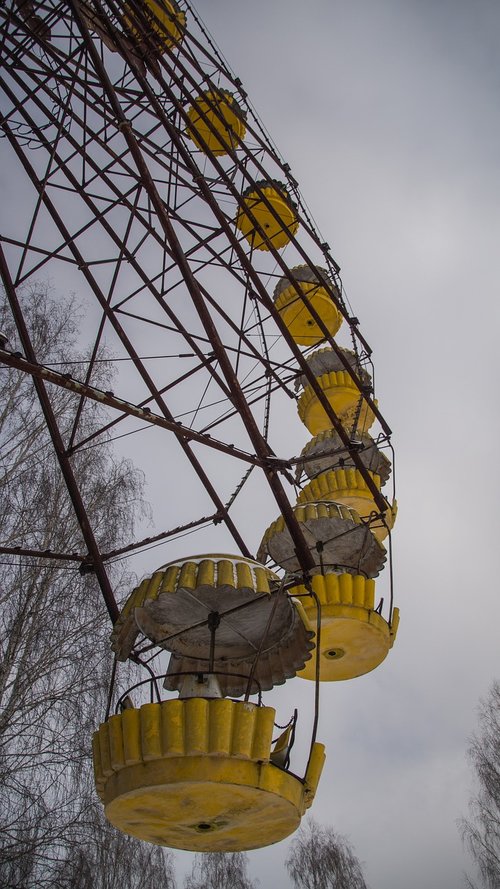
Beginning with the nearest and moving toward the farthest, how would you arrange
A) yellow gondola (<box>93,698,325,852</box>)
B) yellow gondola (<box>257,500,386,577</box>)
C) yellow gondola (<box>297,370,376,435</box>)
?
yellow gondola (<box>93,698,325,852</box>)
yellow gondola (<box>257,500,386,577</box>)
yellow gondola (<box>297,370,376,435</box>)

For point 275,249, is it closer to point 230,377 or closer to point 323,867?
point 230,377

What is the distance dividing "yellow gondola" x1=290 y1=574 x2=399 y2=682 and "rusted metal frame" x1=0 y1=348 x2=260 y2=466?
222cm

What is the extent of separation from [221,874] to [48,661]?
24.2 m

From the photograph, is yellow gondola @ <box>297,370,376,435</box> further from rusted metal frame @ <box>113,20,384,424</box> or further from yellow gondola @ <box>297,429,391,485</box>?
rusted metal frame @ <box>113,20,384,424</box>

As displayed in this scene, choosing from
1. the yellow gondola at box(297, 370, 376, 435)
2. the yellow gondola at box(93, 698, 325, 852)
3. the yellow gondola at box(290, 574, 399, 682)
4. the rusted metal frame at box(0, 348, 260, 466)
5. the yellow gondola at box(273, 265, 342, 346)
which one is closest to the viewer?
the yellow gondola at box(93, 698, 325, 852)

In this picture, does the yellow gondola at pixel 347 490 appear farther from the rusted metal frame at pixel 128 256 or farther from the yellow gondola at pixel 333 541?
the rusted metal frame at pixel 128 256

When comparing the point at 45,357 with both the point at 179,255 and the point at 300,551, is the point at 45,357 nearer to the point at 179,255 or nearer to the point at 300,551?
the point at 179,255

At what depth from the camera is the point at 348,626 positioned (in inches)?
338

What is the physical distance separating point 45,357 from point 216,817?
1166 cm

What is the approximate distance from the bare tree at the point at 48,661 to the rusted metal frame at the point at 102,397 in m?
2.92

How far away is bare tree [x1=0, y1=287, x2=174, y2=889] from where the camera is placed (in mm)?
9016

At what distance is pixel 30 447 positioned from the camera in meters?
12.9

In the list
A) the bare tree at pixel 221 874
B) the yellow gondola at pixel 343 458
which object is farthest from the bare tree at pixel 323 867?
the yellow gondola at pixel 343 458

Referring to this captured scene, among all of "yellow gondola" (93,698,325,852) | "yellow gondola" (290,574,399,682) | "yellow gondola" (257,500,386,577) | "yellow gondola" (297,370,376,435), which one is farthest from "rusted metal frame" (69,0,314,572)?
"yellow gondola" (297,370,376,435)
